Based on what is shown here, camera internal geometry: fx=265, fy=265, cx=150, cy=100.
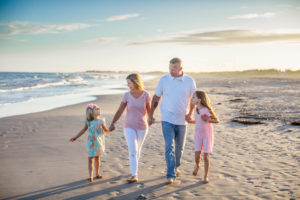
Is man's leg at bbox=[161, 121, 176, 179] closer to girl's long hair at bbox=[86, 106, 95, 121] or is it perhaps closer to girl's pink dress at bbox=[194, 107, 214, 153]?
girl's pink dress at bbox=[194, 107, 214, 153]

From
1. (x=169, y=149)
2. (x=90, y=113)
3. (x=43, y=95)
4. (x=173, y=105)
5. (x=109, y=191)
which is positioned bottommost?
(x=109, y=191)

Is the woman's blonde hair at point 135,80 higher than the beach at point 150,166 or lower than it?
higher

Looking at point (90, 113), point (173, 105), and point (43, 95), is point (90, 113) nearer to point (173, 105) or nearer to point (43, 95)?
point (173, 105)

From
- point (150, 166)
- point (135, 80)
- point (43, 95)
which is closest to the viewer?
point (135, 80)

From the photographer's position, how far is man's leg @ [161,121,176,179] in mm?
4645

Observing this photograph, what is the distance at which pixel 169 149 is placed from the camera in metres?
4.66

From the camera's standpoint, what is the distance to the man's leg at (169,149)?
4.64 meters

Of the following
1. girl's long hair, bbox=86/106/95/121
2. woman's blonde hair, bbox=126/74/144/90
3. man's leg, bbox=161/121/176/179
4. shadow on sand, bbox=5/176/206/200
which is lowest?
shadow on sand, bbox=5/176/206/200

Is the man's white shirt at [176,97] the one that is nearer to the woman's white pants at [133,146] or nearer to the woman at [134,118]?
the woman at [134,118]

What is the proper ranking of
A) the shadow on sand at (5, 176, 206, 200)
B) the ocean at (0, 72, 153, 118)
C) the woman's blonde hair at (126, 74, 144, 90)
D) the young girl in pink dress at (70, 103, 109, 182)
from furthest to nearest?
1. the ocean at (0, 72, 153, 118)
2. the young girl in pink dress at (70, 103, 109, 182)
3. the woman's blonde hair at (126, 74, 144, 90)
4. the shadow on sand at (5, 176, 206, 200)

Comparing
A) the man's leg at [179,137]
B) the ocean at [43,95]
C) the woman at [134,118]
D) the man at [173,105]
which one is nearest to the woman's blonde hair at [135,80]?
the woman at [134,118]

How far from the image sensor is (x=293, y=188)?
4477 millimetres

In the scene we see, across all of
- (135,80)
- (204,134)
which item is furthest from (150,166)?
(135,80)

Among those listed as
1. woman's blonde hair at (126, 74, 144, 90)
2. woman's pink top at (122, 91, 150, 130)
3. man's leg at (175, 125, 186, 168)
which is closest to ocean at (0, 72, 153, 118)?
woman's pink top at (122, 91, 150, 130)
